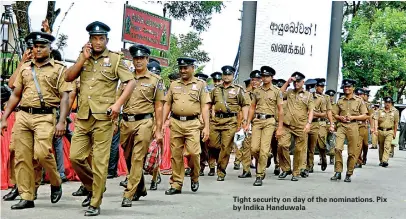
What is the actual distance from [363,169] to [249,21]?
16.4ft

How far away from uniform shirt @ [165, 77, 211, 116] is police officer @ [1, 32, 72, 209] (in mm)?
2399

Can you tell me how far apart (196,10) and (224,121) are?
16.0 meters

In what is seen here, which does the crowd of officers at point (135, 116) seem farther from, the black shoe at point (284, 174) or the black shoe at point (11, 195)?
the black shoe at point (11, 195)

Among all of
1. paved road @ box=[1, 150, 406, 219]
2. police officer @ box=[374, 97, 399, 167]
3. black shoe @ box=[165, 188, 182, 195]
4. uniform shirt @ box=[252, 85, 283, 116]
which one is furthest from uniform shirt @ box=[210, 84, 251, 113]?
police officer @ box=[374, 97, 399, 167]

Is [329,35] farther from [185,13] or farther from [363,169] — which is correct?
[185,13]

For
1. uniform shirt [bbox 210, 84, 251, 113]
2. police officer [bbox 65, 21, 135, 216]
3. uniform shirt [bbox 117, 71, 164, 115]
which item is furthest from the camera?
uniform shirt [bbox 210, 84, 251, 113]

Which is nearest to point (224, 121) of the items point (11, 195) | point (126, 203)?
point (126, 203)

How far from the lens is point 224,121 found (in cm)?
1157

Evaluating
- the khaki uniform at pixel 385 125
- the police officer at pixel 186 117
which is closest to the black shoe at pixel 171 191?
the police officer at pixel 186 117

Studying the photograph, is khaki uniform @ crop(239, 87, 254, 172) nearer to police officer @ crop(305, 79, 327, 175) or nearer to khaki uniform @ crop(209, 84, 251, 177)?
khaki uniform @ crop(209, 84, 251, 177)

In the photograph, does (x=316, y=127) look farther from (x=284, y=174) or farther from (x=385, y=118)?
(x=385, y=118)

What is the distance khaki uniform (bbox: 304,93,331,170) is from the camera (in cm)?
1377

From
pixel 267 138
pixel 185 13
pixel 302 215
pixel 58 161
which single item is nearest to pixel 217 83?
pixel 267 138

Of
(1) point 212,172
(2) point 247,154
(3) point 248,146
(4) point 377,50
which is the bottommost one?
(1) point 212,172
